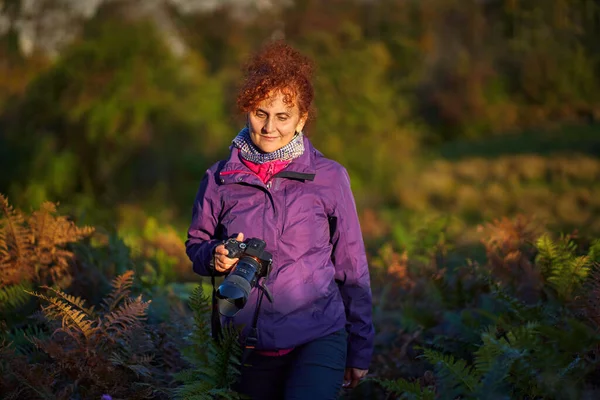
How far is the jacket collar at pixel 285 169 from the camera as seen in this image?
3541 millimetres

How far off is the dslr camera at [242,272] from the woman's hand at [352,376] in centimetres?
76

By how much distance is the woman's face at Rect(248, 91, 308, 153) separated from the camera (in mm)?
3621

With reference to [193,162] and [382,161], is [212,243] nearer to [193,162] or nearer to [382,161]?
[193,162]

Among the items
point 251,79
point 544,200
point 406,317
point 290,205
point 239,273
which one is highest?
point 251,79

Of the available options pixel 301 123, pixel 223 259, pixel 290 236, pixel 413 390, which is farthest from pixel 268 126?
pixel 413 390

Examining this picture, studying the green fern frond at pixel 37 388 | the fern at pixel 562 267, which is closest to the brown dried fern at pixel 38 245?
the green fern frond at pixel 37 388

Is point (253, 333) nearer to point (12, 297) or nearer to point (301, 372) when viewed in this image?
point (301, 372)

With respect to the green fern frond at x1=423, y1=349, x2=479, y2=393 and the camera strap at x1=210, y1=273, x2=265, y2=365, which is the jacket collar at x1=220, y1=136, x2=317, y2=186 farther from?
the green fern frond at x1=423, y1=349, x2=479, y2=393

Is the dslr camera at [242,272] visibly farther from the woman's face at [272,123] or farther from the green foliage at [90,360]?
the green foliage at [90,360]

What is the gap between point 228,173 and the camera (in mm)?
3609

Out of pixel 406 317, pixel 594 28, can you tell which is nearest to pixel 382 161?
pixel 594 28

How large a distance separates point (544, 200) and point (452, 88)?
54.9ft

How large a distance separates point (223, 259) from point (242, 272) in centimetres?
16

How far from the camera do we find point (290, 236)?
3488 millimetres
